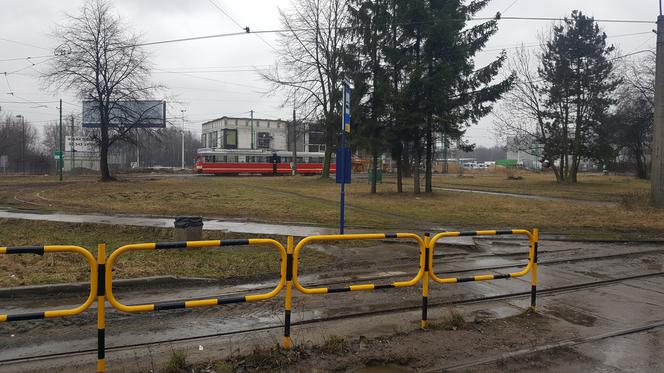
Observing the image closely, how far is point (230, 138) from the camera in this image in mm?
Answer: 98750

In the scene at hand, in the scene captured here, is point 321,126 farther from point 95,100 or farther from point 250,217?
point 250,217

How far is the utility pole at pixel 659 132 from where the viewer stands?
1831cm

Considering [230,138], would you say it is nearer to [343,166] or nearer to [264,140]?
[264,140]

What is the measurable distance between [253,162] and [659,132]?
4856cm

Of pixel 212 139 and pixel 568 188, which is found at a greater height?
pixel 212 139

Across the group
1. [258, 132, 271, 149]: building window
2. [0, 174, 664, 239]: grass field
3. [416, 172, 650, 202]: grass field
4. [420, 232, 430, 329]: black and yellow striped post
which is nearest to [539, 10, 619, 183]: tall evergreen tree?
[416, 172, 650, 202]: grass field

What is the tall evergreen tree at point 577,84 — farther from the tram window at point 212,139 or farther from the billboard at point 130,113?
the tram window at point 212,139

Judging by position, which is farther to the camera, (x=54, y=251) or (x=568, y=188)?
(x=568, y=188)

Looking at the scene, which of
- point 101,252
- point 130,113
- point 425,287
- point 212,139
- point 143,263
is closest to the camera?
point 101,252

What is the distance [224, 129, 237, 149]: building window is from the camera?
9744 cm

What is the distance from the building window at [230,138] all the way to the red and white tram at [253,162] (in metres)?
36.1

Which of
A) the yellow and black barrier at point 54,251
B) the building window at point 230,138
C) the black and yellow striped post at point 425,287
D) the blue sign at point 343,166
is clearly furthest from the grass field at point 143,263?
the building window at point 230,138

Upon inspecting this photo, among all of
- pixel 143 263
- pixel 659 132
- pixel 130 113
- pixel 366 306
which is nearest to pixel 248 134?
pixel 130 113

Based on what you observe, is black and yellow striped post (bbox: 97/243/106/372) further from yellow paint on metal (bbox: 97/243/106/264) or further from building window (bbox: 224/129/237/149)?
building window (bbox: 224/129/237/149)
